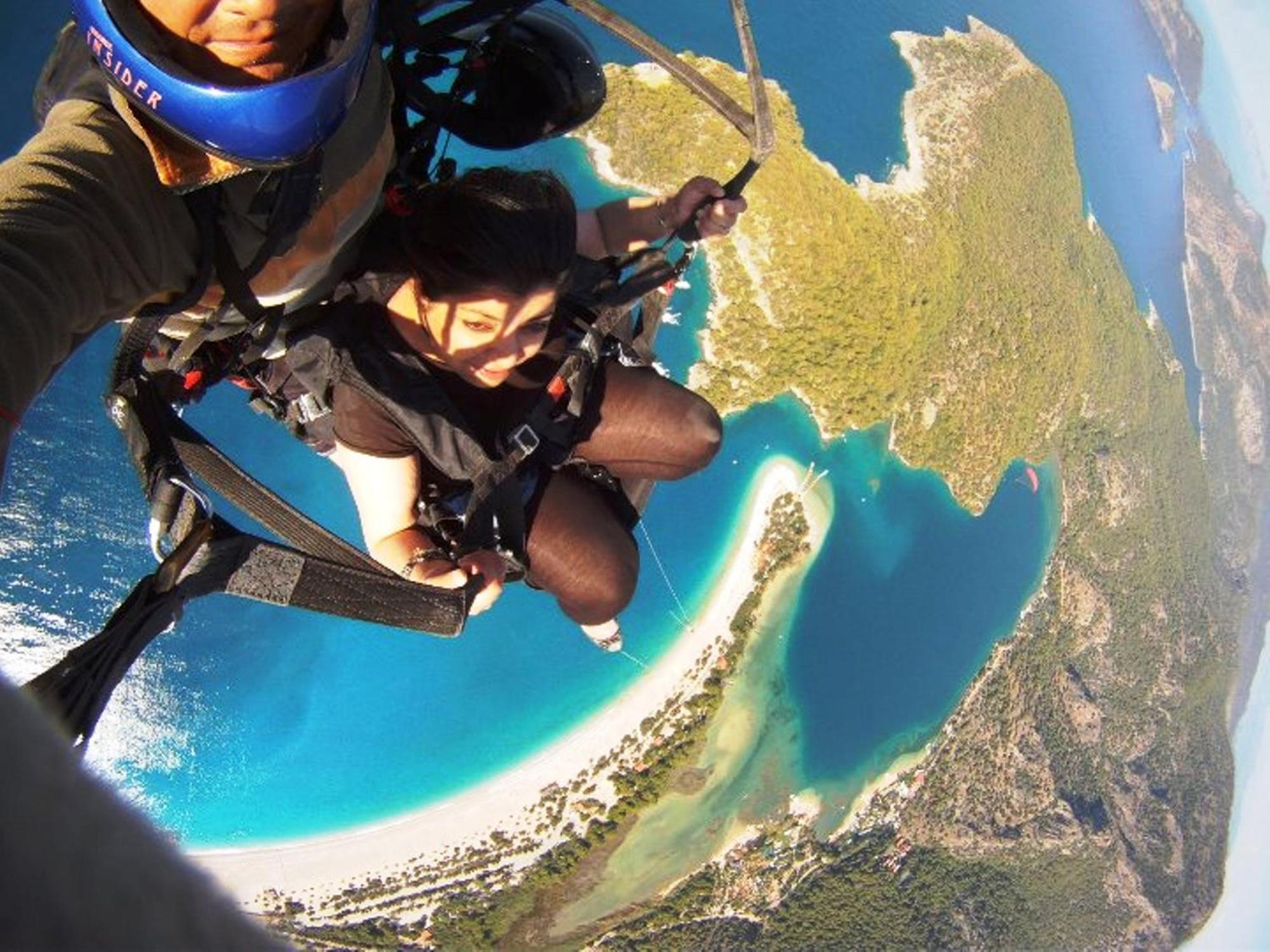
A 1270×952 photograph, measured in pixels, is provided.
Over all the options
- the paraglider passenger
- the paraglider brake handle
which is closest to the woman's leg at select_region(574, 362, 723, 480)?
the paraglider passenger

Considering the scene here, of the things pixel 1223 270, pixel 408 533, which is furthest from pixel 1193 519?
pixel 408 533

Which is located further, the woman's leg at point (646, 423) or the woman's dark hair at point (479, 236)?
the woman's leg at point (646, 423)

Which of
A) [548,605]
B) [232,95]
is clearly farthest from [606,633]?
[548,605]

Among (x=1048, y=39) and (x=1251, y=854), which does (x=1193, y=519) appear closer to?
(x=1251, y=854)

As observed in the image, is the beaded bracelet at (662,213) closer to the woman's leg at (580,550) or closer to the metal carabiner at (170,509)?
the woman's leg at (580,550)

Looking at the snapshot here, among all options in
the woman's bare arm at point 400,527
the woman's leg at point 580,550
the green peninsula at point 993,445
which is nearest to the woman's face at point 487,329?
the woman's bare arm at point 400,527

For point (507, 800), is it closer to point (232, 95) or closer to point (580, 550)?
point (580, 550)
